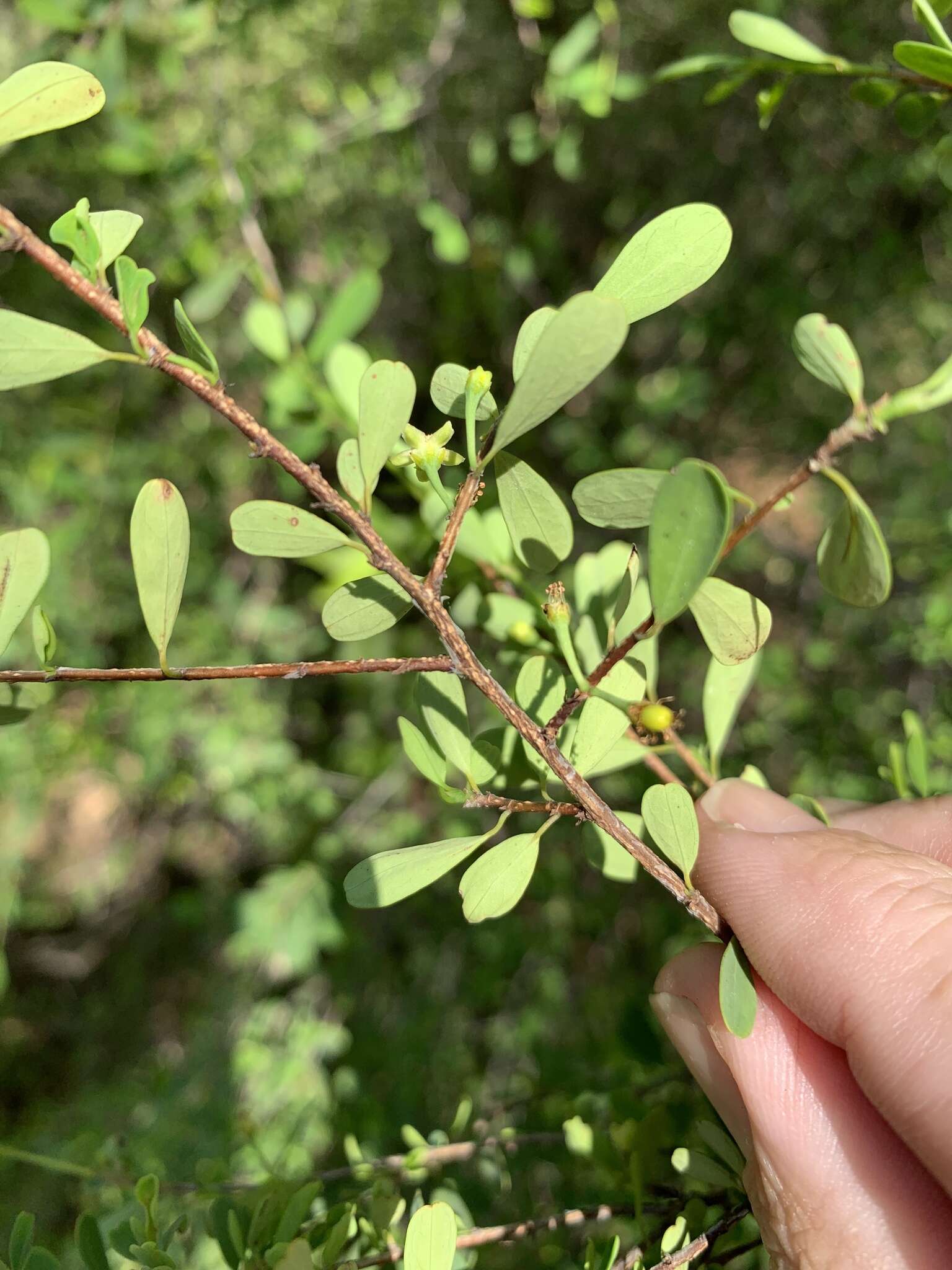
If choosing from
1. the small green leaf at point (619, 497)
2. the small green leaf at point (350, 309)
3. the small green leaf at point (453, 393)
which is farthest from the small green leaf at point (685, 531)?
the small green leaf at point (350, 309)

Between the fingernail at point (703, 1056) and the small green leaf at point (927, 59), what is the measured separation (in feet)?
2.94

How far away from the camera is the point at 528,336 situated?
57cm

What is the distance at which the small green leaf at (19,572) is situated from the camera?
63cm

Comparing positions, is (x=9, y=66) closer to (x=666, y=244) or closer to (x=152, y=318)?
(x=152, y=318)

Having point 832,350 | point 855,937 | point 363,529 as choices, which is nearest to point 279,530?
point 363,529

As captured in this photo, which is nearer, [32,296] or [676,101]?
[676,101]

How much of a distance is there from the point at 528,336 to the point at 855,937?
62 cm

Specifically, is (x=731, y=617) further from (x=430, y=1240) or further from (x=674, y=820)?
(x=430, y=1240)

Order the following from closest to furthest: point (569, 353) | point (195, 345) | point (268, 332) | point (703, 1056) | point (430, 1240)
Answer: point (569, 353), point (195, 345), point (430, 1240), point (703, 1056), point (268, 332)

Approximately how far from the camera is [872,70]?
0.81 m

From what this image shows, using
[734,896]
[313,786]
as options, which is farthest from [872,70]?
[313,786]

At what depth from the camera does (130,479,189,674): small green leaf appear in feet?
1.98

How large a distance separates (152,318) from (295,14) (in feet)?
2.83

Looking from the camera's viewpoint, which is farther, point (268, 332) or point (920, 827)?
point (268, 332)
